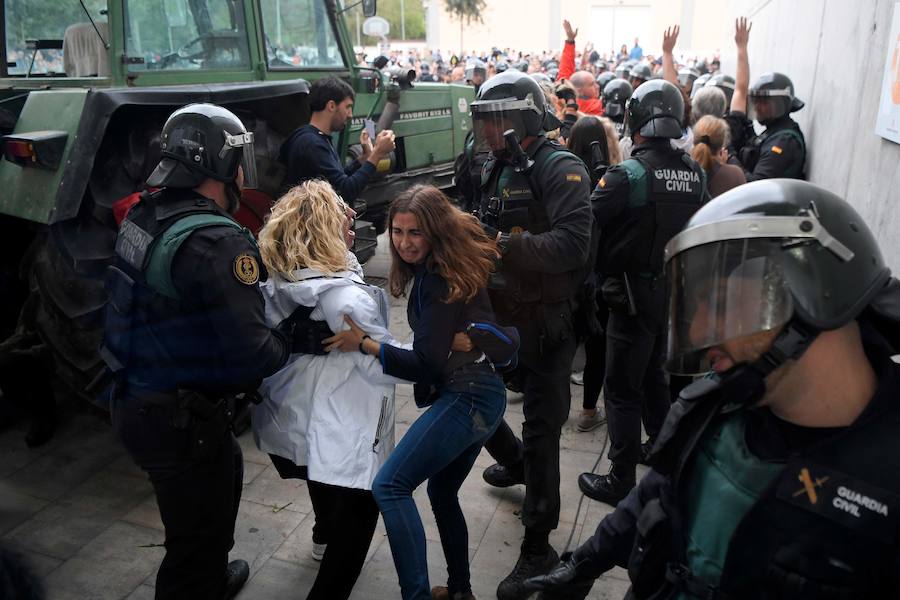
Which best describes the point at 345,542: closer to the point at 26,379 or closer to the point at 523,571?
the point at 523,571

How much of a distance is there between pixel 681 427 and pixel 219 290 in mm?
1405

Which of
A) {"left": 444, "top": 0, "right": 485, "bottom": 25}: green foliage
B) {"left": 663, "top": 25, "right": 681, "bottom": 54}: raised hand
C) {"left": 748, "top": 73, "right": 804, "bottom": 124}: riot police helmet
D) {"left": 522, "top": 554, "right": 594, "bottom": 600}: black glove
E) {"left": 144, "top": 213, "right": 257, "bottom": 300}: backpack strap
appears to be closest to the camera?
{"left": 522, "top": 554, "right": 594, "bottom": 600}: black glove

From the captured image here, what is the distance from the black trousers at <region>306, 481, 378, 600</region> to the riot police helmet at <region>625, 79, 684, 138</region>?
2051mm

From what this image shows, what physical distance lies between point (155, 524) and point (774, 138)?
4.57 m

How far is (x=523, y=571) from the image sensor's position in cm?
292

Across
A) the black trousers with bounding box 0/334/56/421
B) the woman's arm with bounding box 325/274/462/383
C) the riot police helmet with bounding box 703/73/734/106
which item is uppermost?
the riot police helmet with bounding box 703/73/734/106

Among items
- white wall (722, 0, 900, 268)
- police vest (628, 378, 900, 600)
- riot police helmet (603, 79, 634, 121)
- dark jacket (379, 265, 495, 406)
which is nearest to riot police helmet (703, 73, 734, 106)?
white wall (722, 0, 900, 268)

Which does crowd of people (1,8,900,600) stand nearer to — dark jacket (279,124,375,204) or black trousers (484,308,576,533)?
black trousers (484,308,576,533)

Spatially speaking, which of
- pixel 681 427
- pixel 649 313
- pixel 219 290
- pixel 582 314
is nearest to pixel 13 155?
pixel 219 290

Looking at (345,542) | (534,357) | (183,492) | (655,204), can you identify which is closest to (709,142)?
A: (655,204)

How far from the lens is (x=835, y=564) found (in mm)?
1159

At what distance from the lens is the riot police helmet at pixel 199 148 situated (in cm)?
236

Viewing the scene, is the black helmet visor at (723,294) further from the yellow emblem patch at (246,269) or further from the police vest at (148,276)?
the police vest at (148,276)

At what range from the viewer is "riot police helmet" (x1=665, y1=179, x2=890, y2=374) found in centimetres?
125
